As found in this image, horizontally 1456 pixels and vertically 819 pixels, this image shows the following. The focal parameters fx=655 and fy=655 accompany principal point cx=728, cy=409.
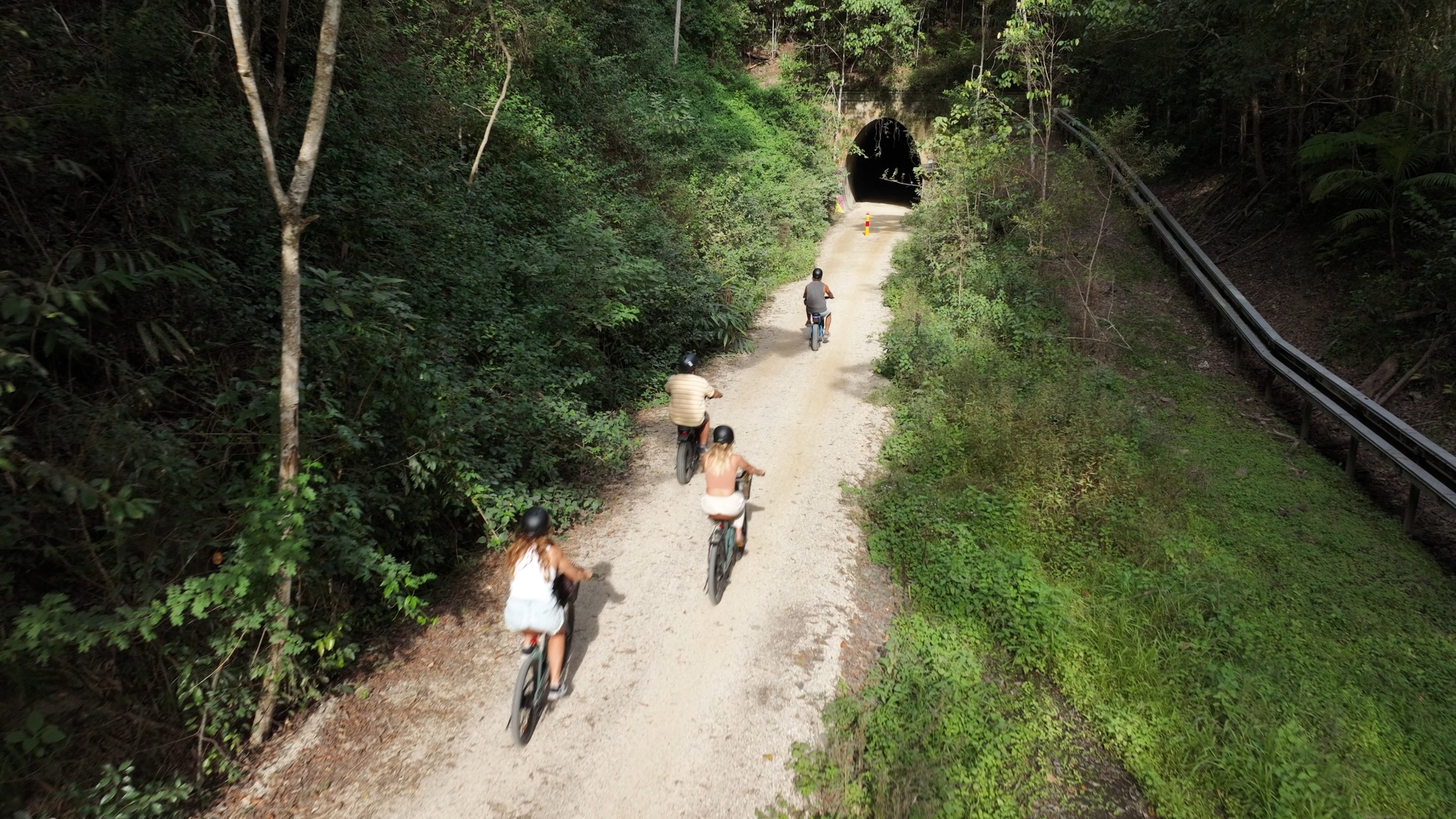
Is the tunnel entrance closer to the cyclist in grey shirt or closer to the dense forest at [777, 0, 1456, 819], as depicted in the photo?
the dense forest at [777, 0, 1456, 819]

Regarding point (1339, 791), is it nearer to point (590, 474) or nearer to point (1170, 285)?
point (590, 474)

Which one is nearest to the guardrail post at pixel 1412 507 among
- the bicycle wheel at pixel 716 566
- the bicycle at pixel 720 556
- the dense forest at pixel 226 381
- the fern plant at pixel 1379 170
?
the fern plant at pixel 1379 170

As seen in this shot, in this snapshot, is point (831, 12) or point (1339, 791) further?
point (831, 12)

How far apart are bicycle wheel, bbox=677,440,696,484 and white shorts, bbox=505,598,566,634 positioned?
3.76m

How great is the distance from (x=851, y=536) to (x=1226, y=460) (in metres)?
6.40

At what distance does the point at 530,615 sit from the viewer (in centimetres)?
479

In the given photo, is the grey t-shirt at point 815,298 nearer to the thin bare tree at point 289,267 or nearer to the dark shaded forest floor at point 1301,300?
the dark shaded forest floor at point 1301,300

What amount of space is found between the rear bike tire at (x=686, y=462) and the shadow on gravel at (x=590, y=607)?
1851mm

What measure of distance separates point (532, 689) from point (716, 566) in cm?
202

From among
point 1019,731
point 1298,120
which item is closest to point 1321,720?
point 1019,731

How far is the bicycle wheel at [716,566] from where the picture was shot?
6289 millimetres

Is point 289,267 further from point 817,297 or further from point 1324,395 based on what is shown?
point 1324,395

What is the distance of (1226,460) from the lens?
9812 mm

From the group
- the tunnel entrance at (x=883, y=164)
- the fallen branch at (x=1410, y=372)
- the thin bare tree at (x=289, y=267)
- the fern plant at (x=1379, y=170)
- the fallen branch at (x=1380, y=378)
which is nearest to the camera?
the thin bare tree at (x=289, y=267)
